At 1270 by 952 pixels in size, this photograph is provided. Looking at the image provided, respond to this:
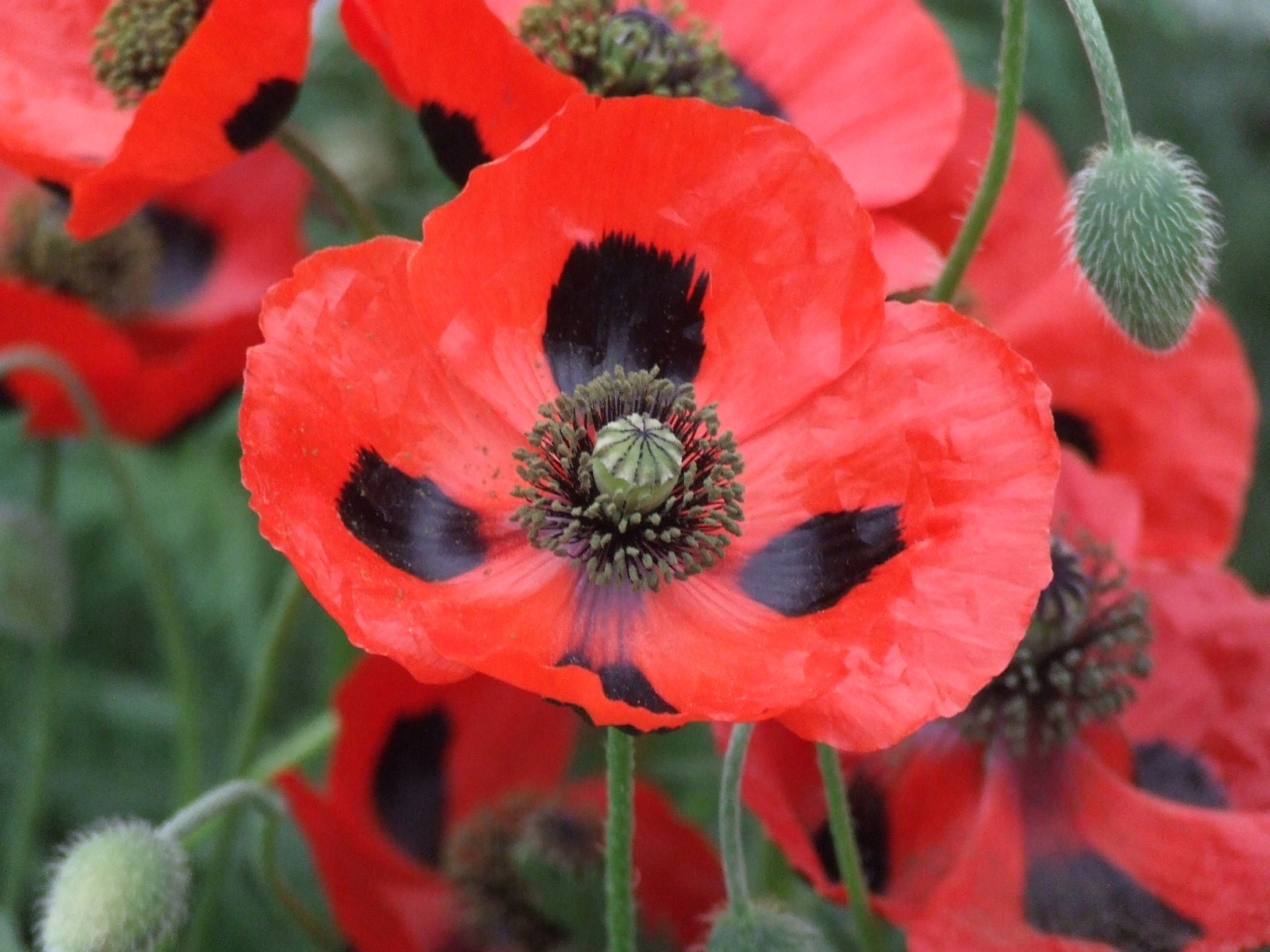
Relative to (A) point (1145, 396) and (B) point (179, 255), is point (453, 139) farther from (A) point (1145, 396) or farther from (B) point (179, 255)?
(B) point (179, 255)

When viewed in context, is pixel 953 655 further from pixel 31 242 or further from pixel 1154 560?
pixel 31 242

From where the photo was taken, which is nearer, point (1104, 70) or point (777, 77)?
point (1104, 70)

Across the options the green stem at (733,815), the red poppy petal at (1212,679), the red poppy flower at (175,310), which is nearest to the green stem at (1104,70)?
the red poppy petal at (1212,679)

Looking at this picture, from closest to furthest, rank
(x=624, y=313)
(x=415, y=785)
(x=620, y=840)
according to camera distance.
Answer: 1. (x=620, y=840)
2. (x=624, y=313)
3. (x=415, y=785)

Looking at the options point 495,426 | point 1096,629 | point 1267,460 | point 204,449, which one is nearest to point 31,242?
point 204,449

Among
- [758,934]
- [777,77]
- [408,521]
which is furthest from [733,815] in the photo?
[777,77]

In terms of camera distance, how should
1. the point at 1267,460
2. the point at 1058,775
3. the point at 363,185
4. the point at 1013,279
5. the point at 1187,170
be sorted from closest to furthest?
1. the point at 1187,170
2. the point at 1058,775
3. the point at 1013,279
4. the point at 363,185
5. the point at 1267,460

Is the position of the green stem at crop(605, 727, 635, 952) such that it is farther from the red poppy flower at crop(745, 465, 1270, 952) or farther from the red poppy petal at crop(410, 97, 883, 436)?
the red poppy petal at crop(410, 97, 883, 436)
